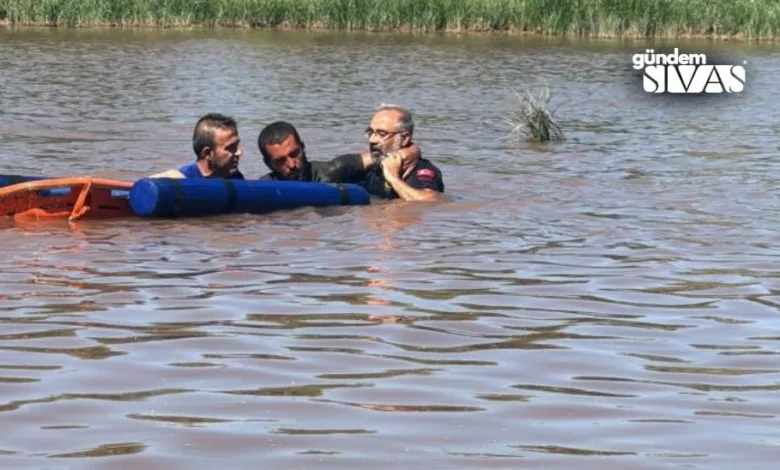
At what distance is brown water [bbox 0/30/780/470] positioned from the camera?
470 cm

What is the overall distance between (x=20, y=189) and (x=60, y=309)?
3.00 metres

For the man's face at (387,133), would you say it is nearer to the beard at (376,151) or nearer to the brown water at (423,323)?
the beard at (376,151)

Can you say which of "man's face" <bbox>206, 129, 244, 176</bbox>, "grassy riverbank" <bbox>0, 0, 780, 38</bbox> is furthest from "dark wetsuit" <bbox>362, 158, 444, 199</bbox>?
"grassy riverbank" <bbox>0, 0, 780, 38</bbox>

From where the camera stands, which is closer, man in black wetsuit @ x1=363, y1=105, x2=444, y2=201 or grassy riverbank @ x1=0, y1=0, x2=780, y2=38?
man in black wetsuit @ x1=363, y1=105, x2=444, y2=201

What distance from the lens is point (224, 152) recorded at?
400 inches

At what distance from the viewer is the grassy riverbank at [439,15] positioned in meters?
35.8

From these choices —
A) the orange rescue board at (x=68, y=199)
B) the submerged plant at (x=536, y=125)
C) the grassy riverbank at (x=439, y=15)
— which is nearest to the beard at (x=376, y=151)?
the orange rescue board at (x=68, y=199)

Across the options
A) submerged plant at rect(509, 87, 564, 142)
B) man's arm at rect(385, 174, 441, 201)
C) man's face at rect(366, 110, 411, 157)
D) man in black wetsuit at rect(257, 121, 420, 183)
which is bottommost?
submerged plant at rect(509, 87, 564, 142)

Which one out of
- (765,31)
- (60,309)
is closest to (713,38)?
(765,31)

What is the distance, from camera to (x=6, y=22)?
3797 centimetres

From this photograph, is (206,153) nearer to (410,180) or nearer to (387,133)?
(387,133)

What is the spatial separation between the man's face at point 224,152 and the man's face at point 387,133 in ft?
3.10

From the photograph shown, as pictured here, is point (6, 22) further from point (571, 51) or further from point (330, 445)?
point (330, 445)

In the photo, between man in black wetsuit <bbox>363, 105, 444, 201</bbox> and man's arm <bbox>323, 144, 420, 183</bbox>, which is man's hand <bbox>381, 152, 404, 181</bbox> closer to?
man in black wetsuit <bbox>363, 105, 444, 201</bbox>
